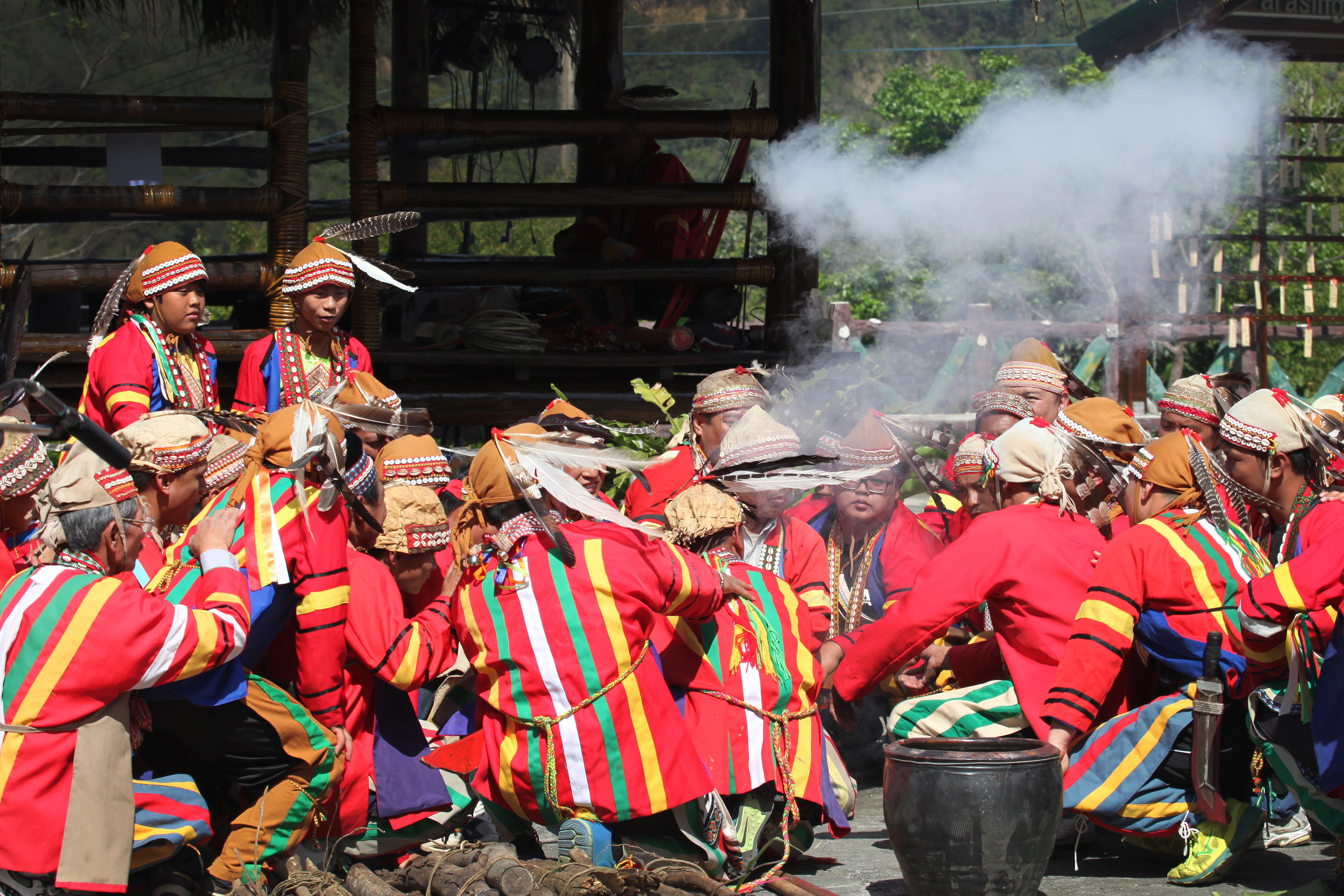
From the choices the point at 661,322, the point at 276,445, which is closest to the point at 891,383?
the point at 661,322

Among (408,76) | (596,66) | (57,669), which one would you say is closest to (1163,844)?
(57,669)

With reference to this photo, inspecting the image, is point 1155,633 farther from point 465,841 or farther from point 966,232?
point 966,232

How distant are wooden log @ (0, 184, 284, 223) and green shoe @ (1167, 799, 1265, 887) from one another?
4628mm

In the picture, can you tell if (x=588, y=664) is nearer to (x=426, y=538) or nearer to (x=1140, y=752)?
(x=426, y=538)

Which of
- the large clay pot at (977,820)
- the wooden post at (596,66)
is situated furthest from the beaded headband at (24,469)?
the wooden post at (596,66)

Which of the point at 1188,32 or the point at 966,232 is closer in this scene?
the point at 966,232

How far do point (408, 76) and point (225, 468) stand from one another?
6207mm

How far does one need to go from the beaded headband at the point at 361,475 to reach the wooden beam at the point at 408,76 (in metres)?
5.51

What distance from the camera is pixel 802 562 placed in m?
4.68

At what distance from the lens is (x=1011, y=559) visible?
4.16 m

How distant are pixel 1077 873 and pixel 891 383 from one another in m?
5.63

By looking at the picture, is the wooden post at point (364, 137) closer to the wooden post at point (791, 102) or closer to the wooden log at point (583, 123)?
the wooden log at point (583, 123)

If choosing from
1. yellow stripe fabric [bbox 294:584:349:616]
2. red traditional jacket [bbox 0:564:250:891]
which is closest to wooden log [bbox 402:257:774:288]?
yellow stripe fabric [bbox 294:584:349:616]

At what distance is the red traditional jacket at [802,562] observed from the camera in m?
4.64
